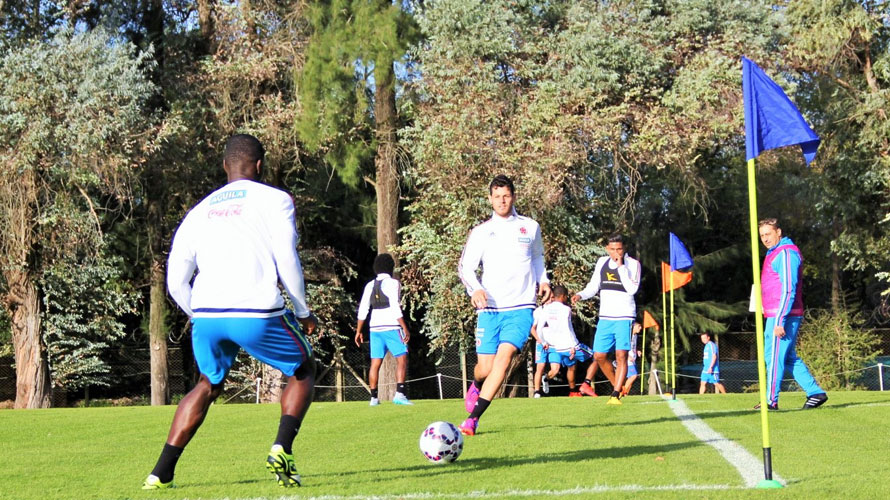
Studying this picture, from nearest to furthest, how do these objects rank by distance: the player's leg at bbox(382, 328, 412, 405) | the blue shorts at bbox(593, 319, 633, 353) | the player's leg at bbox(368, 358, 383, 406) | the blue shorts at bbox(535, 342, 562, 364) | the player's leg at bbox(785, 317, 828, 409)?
the player's leg at bbox(785, 317, 828, 409) → the blue shorts at bbox(593, 319, 633, 353) → the player's leg at bbox(382, 328, 412, 405) → the player's leg at bbox(368, 358, 383, 406) → the blue shorts at bbox(535, 342, 562, 364)

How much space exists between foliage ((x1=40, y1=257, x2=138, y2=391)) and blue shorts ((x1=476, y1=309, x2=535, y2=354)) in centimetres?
1855

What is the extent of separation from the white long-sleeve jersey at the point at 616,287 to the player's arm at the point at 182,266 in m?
7.30

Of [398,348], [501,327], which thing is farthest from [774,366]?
[398,348]

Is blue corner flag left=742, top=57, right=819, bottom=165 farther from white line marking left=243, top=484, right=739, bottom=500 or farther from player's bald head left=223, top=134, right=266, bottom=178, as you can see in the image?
player's bald head left=223, top=134, right=266, bottom=178

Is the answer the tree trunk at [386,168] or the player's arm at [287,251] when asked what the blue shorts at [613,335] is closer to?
the player's arm at [287,251]

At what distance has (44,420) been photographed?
12.6 m

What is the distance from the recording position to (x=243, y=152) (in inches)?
226

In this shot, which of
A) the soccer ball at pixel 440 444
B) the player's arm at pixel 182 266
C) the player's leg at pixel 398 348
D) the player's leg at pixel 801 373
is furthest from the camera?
the player's leg at pixel 398 348

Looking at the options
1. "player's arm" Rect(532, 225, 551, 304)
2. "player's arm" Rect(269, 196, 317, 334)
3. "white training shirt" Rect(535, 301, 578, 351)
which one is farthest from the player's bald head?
"white training shirt" Rect(535, 301, 578, 351)

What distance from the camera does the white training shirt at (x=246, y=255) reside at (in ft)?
17.8

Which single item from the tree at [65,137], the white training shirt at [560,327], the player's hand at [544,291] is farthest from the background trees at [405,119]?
the player's hand at [544,291]

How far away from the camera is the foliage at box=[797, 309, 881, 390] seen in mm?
27141

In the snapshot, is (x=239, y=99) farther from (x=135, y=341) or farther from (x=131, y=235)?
(x=135, y=341)

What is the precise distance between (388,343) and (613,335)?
3.57m
